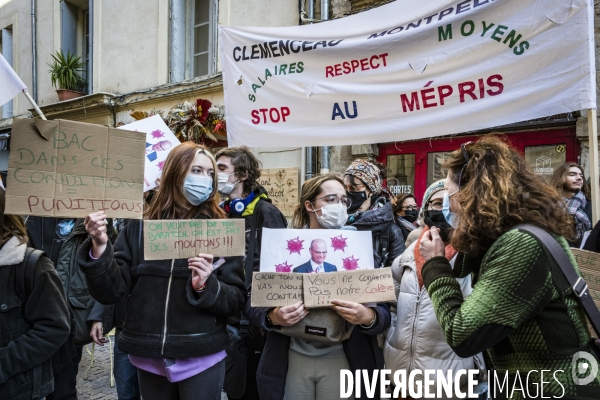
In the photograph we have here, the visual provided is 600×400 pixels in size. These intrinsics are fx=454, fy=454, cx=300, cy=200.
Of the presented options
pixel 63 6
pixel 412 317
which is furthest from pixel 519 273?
pixel 63 6

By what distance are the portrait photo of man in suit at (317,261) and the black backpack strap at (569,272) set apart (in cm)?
96

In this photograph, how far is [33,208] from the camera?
1.81 meters

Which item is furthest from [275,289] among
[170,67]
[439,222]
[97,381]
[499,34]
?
[170,67]

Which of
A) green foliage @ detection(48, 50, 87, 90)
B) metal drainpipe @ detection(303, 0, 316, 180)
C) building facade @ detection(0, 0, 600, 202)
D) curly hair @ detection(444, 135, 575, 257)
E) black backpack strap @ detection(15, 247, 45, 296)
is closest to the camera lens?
curly hair @ detection(444, 135, 575, 257)

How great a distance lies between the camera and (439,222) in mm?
1993

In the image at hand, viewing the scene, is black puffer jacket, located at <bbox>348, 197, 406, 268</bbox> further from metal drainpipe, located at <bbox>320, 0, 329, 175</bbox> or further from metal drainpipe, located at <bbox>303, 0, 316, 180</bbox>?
metal drainpipe, located at <bbox>303, 0, 316, 180</bbox>

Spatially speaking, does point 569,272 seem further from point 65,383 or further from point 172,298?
point 65,383

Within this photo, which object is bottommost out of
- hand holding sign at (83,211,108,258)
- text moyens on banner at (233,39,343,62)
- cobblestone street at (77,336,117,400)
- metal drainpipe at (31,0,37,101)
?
cobblestone street at (77,336,117,400)

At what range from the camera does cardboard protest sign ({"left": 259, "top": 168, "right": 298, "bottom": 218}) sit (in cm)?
727

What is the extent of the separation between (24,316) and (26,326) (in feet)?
0.15

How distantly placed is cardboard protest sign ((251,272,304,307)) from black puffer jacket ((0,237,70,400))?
0.85 metres

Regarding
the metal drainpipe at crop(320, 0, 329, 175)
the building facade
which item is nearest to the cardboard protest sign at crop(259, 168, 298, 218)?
the building facade

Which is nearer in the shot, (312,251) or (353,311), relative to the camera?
(353,311)

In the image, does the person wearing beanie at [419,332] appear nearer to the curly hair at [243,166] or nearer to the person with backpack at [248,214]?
the person with backpack at [248,214]
